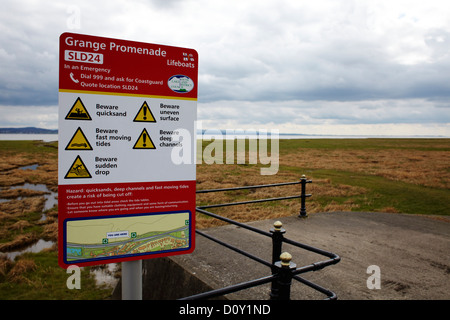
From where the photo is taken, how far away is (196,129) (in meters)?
2.11

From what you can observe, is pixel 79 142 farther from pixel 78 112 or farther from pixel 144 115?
pixel 144 115

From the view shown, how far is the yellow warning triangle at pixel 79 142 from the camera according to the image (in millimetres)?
1827

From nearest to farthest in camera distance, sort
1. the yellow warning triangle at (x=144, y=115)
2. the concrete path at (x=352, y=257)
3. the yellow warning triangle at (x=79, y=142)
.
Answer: the yellow warning triangle at (x=79, y=142) < the yellow warning triangle at (x=144, y=115) < the concrete path at (x=352, y=257)

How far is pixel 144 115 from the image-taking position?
6.50 feet

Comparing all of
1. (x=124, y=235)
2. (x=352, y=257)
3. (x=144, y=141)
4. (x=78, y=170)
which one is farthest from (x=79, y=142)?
(x=352, y=257)

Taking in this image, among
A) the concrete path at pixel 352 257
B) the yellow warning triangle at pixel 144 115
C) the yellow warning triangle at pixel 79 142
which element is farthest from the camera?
the concrete path at pixel 352 257

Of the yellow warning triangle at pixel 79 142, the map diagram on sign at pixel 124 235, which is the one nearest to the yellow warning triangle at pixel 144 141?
the yellow warning triangle at pixel 79 142

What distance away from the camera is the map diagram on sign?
1891mm

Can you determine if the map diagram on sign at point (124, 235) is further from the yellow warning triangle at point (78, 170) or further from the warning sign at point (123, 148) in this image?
the yellow warning triangle at point (78, 170)

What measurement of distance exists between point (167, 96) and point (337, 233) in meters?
5.92

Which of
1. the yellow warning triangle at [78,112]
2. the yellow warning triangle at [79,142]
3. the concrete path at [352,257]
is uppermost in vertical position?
the yellow warning triangle at [78,112]

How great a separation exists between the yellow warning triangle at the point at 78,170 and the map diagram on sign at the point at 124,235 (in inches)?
11.1
